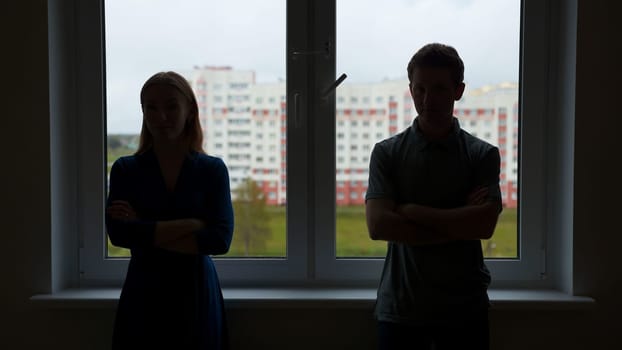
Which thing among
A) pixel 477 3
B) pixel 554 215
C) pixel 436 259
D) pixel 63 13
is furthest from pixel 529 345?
pixel 63 13

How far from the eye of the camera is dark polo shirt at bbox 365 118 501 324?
5.33ft

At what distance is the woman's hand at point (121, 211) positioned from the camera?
170 centimetres

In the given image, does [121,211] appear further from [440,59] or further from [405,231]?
[440,59]

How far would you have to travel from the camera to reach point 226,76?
2.15m

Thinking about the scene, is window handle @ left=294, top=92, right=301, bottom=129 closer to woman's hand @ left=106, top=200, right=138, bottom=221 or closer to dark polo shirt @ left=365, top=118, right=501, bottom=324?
dark polo shirt @ left=365, top=118, right=501, bottom=324

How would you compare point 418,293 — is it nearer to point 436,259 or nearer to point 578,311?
point 436,259

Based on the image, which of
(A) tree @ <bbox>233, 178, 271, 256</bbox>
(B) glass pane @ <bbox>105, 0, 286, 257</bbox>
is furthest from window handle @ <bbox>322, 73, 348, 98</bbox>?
(A) tree @ <bbox>233, 178, 271, 256</bbox>

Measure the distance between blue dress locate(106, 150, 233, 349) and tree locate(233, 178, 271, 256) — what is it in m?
0.39

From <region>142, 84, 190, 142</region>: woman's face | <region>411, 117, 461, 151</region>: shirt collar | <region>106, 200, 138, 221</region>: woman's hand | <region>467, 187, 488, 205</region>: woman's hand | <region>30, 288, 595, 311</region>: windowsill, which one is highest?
<region>142, 84, 190, 142</region>: woman's face

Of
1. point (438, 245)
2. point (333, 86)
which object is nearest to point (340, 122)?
point (333, 86)

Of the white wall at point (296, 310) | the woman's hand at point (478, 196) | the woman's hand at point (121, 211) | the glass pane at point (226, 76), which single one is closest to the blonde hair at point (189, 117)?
the woman's hand at point (121, 211)

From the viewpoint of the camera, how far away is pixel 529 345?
6.53 feet

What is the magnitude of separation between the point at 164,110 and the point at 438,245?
2.89 ft

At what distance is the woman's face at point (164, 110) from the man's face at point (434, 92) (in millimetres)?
684
